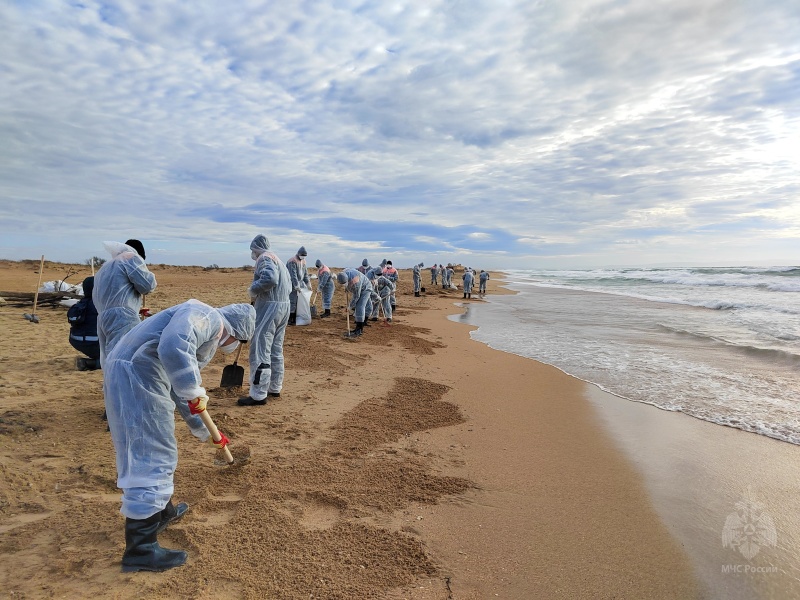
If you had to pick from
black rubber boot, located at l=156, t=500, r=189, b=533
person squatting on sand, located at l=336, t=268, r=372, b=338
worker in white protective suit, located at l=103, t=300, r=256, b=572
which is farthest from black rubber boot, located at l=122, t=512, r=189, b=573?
person squatting on sand, located at l=336, t=268, r=372, b=338

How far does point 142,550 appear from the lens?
2.76 m

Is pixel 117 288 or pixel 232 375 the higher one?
pixel 117 288

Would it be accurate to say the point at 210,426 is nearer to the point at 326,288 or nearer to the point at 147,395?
the point at 147,395

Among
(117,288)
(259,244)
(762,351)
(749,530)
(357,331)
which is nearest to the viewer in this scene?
Answer: (749,530)

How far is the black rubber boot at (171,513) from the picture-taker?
314 cm

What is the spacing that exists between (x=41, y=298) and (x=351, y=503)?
1404 cm

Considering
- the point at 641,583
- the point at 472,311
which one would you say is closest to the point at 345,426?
the point at 641,583

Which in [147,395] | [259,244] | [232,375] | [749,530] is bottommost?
[749,530]

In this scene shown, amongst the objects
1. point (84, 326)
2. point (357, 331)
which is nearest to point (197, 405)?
point (84, 326)

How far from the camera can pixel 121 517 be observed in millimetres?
3307

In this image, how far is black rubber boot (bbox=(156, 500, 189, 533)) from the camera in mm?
3137

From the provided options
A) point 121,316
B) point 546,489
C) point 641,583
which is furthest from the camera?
point 121,316

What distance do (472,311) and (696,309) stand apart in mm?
10683

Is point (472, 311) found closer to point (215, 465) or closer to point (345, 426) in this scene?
point (345, 426)
